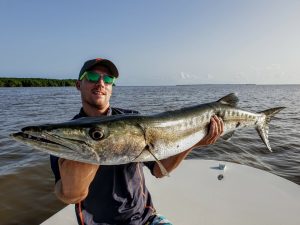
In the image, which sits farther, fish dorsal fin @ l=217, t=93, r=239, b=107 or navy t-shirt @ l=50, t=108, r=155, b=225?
fish dorsal fin @ l=217, t=93, r=239, b=107

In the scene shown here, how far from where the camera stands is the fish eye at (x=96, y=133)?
239cm

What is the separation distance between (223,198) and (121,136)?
142 inches

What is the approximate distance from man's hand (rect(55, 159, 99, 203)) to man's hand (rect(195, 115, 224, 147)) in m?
1.60

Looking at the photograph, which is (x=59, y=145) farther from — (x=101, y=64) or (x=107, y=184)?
(x=101, y=64)

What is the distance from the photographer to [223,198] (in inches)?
213

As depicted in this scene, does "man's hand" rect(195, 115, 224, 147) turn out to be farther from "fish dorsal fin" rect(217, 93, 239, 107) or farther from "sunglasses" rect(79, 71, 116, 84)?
"sunglasses" rect(79, 71, 116, 84)

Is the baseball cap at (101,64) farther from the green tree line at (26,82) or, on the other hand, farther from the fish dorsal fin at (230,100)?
the green tree line at (26,82)

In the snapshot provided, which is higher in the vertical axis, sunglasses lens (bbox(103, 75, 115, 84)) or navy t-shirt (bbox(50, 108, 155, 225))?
sunglasses lens (bbox(103, 75, 115, 84))

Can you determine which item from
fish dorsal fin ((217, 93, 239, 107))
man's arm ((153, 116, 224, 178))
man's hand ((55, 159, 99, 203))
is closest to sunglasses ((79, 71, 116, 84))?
man's hand ((55, 159, 99, 203))

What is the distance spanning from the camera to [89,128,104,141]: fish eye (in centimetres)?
239

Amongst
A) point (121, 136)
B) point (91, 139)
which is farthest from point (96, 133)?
point (121, 136)

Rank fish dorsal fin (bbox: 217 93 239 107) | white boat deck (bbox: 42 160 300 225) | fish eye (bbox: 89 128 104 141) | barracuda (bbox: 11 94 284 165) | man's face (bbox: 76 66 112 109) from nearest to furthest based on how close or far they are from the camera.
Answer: barracuda (bbox: 11 94 284 165) → fish eye (bbox: 89 128 104 141) → man's face (bbox: 76 66 112 109) → fish dorsal fin (bbox: 217 93 239 107) → white boat deck (bbox: 42 160 300 225)

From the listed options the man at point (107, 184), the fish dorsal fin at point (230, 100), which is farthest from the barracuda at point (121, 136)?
the fish dorsal fin at point (230, 100)

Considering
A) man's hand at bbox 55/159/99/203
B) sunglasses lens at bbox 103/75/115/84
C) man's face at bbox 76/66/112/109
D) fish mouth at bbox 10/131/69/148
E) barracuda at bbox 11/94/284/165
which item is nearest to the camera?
fish mouth at bbox 10/131/69/148
